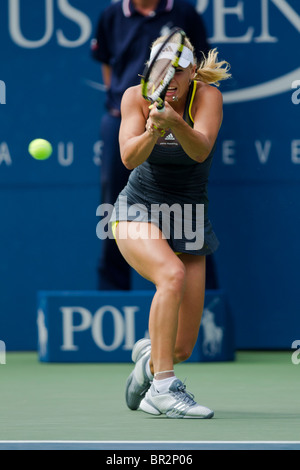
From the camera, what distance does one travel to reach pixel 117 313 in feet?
20.9

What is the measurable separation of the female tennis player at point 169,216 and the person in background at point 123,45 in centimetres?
225

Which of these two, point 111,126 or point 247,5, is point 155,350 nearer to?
point 111,126

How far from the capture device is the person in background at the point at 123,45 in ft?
21.5

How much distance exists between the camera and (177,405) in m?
3.99

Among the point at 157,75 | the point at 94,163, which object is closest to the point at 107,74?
the point at 94,163

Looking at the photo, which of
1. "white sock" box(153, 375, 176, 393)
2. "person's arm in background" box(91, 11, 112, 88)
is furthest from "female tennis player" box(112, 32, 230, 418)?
"person's arm in background" box(91, 11, 112, 88)

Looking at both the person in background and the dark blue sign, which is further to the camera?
the dark blue sign

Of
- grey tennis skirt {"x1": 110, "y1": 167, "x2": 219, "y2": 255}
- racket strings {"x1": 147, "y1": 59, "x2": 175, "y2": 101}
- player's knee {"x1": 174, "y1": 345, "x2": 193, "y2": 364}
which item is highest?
racket strings {"x1": 147, "y1": 59, "x2": 175, "y2": 101}

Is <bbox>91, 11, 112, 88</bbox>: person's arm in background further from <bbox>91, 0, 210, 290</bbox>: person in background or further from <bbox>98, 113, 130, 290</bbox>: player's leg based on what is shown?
<bbox>98, 113, 130, 290</bbox>: player's leg

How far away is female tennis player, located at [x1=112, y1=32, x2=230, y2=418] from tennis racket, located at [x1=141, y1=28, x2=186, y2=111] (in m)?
0.01

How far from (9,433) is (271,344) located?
354cm

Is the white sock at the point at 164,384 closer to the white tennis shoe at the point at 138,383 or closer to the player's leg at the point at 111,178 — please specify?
the white tennis shoe at the point at 138,383

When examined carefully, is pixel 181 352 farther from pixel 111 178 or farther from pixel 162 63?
pixel 111 178

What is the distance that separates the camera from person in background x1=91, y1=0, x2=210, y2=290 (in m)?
6.56
